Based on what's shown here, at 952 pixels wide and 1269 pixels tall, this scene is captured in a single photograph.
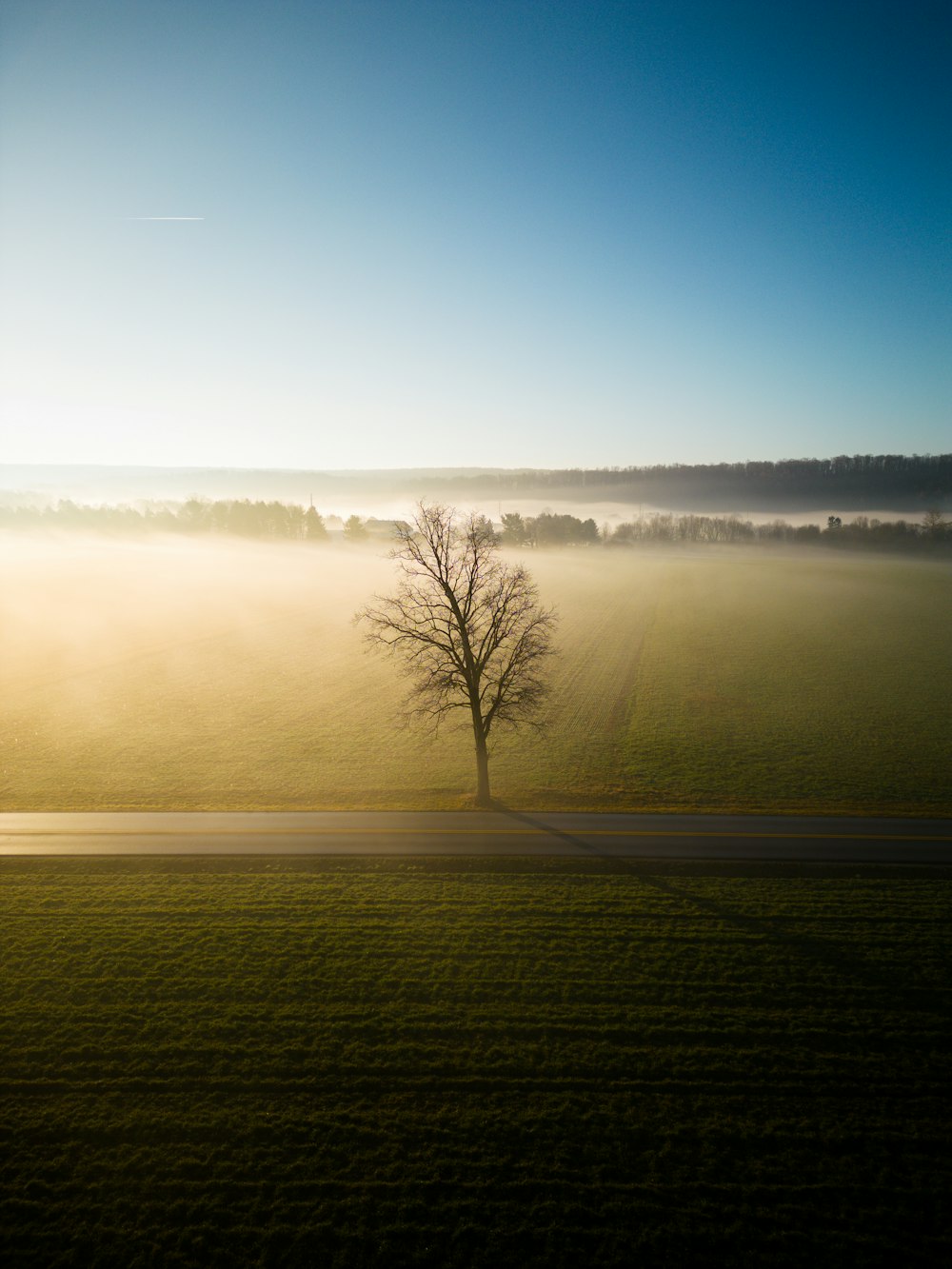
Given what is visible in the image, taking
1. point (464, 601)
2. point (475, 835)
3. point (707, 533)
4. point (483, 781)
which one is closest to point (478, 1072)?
point (475, 835)

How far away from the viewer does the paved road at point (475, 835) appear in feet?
77.6

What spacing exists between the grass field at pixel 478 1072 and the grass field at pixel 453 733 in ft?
27.5

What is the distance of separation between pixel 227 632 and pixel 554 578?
58827 millimetres

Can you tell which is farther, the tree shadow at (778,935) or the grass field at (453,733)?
the grass field at (453,733)

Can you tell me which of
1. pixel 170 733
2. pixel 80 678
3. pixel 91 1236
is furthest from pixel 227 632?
pixel 91 1236

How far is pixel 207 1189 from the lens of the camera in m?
11.8

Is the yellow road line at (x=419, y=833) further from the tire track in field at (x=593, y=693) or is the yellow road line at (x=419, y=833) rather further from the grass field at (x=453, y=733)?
the tire track in field at (x=593, y=693)

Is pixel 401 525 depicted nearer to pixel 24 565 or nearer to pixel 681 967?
Result: pixel 681 967

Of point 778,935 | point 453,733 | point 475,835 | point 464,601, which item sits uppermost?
point 464,601

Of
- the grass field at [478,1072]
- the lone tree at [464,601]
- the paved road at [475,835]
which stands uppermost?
the lone tree at [464,601]

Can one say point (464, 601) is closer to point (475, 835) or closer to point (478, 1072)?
point (475, 835)

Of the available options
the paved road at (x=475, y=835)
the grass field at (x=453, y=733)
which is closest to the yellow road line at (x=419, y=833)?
the paved road at (x=475, y=835)

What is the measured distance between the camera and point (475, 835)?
82.7ft

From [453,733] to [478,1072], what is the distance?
25030 mm
